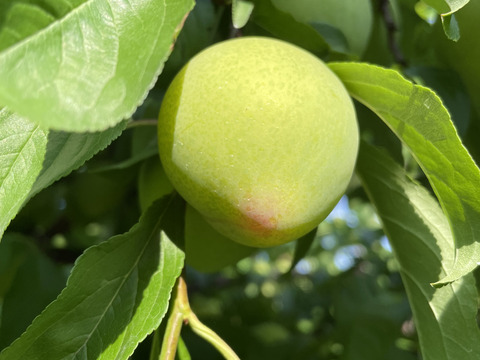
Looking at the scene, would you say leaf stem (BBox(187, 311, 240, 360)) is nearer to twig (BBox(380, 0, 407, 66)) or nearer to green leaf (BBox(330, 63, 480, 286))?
green leaf (BBox(330, 63, 480, 286))

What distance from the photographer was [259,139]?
0.76 metres

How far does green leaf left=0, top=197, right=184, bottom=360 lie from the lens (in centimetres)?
80

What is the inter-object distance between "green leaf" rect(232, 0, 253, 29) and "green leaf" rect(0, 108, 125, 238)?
0.26m

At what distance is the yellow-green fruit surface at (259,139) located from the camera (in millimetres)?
764

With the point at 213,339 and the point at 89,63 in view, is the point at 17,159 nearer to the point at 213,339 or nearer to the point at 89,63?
the point at 89,63

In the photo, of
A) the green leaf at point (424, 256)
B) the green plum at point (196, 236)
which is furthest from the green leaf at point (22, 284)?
the green leaf at point (424, 256)

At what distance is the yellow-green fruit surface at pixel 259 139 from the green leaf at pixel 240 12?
0.07m

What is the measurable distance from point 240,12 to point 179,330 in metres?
0.48

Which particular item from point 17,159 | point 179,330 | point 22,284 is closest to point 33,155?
point 17,159

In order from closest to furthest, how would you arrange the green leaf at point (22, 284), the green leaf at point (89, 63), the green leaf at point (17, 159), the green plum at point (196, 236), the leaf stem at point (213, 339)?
the green leaf at point (89, 63) → the green leaf at point (17, 159) → the leaf stem at point (213, 339) → the green plum at point (196, 236) → the green leaf at point (22, 284)

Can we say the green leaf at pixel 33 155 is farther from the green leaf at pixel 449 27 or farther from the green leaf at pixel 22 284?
the green leaf at pixel 22 284

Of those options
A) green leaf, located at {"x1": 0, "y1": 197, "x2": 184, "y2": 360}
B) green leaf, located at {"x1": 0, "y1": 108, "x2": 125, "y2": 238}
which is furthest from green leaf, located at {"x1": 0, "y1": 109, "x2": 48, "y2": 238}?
green leaf, located at {"x1": 0, "y1": 197, "x2": 184, "y2": 360}

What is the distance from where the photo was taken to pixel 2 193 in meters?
0.76

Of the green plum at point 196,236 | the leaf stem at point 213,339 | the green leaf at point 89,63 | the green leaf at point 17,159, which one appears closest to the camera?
the green leaf at point 89,63
